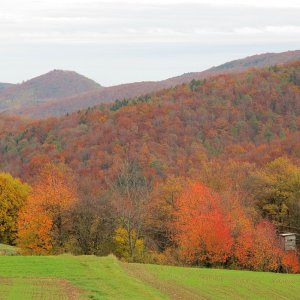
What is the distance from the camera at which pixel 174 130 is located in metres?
154

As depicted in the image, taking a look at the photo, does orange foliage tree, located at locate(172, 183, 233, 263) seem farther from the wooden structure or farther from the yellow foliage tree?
the yellow foliage tree

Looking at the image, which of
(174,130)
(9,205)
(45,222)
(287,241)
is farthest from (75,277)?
(174,130)

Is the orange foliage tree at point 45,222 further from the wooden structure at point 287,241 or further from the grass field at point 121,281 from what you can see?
the wooden structure at point 287,241

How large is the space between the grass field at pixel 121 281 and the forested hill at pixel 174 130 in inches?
2989

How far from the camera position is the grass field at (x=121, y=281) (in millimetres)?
28016

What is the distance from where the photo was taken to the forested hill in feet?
439

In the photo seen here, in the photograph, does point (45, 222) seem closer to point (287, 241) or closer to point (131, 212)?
point (131, 212)

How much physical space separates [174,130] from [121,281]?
Answer: 122593 millimetres

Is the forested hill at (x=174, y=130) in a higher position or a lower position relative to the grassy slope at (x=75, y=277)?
higher

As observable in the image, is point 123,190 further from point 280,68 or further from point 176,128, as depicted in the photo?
point 280,68

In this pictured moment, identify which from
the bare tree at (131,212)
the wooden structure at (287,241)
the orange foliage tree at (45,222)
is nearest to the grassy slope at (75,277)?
the orange foliage tree at (45,222)

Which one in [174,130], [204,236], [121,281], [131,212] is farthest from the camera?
[174,130]

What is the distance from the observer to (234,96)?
17050 centimetres

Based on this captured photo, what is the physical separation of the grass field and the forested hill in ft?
249
